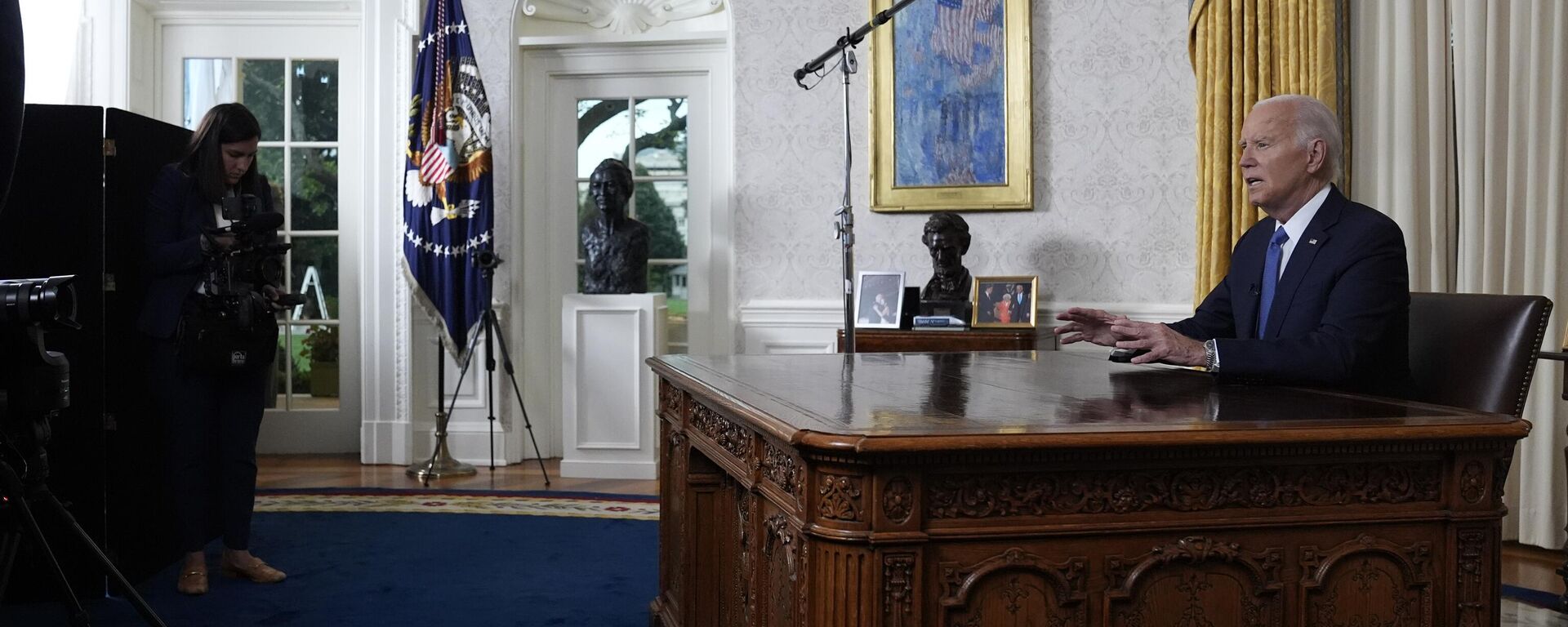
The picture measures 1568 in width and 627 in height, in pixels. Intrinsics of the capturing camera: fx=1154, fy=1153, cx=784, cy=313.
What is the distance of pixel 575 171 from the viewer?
225 inches

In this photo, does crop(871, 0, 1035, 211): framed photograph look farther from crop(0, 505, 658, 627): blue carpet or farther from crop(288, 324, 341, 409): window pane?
crop(288, 324, 341, 409): window pane

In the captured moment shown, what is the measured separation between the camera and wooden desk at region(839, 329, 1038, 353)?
15.1ft

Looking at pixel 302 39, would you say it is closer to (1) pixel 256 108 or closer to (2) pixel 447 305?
(1) pixel 256 108

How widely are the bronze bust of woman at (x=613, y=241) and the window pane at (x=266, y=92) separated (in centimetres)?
175

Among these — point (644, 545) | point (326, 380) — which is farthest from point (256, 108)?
point (644, 545)

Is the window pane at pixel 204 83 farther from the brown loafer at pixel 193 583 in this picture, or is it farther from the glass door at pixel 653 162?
the brown loafer at pixel 193 583

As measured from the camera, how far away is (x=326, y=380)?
582 centimetres

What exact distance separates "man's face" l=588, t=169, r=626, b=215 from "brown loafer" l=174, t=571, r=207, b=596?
2.41 meters

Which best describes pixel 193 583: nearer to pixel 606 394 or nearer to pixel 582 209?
pixel 606 394

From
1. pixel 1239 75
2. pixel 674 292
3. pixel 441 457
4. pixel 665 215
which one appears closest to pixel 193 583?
pixel 441 457

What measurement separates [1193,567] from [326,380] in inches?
206

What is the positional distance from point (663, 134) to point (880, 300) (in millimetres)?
1513

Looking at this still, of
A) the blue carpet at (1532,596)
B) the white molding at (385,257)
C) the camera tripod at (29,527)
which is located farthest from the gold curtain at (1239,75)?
the camera tripod at (29,527)

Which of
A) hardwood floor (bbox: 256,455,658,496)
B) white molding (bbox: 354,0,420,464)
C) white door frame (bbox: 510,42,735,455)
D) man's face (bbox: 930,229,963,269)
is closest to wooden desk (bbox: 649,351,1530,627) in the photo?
man's face (bbox: 930,229,963,269)
